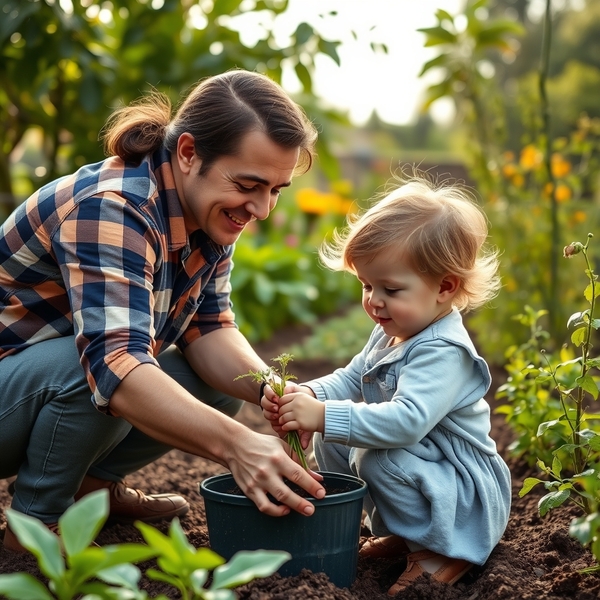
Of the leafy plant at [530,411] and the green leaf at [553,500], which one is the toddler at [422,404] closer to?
the green leaf at [553,500]

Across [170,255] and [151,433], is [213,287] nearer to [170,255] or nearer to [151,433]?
[170,255]

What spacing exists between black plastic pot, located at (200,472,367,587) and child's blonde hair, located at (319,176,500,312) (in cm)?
53

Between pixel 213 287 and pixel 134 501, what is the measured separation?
0.64 metres

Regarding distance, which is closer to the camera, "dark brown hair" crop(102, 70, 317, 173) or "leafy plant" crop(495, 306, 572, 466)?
"dark brown hair" crop(102, 70, 317, 173)

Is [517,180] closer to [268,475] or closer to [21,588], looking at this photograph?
[268,475]

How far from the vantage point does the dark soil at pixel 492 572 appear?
5.48 ft

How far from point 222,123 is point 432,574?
1131mm

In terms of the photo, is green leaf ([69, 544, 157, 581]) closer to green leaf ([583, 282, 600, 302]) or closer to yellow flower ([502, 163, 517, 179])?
green leaf ([583, 282, 600, 302])

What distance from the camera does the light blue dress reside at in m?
1.78

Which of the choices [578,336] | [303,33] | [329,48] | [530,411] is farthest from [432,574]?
[303,33]

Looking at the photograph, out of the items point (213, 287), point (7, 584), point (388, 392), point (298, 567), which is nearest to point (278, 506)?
point (298, 567)

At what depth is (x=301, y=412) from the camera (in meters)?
1.79

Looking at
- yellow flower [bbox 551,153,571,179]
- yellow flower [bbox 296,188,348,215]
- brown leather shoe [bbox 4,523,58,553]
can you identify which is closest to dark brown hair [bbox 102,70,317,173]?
brown leather shoe [bbox 4,523,58,553]

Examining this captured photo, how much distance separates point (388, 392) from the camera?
6.42 feet
